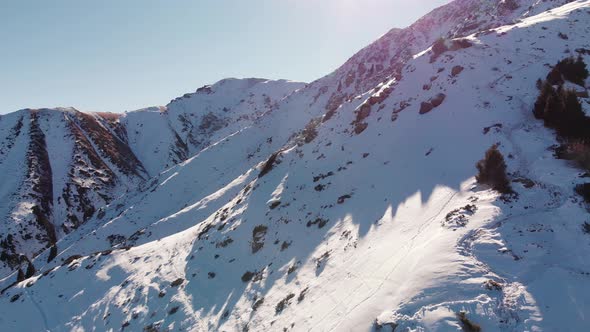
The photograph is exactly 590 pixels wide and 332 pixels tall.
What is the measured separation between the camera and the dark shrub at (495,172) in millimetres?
13969

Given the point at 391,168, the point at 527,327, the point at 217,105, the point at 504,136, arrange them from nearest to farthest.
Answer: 1. the point at 527,327
2. the point at 504,136
3. the point at 391,168
4. the point at 217,105

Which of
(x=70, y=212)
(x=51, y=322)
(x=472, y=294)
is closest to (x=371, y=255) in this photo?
(x=472, y=294)

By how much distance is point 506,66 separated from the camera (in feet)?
87.0

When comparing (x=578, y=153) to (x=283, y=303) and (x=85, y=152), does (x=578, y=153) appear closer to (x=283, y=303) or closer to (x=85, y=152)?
(x=283, y=303)

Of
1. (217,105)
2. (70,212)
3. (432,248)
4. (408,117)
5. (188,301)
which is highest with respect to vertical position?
(217,105)

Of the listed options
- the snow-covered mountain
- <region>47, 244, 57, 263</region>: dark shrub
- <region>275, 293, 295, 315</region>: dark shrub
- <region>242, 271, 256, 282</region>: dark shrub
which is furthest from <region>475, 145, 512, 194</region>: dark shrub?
<region>47, 244, 57, 263</region>: dark shrub

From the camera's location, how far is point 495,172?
14422 mm

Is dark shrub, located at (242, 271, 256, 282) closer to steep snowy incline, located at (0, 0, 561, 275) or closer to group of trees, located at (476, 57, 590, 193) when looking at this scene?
group of trees, located at (476, 57, 590, 193)

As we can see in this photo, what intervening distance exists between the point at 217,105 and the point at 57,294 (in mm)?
151372

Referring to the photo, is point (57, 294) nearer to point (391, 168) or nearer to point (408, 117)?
point (391, 168)

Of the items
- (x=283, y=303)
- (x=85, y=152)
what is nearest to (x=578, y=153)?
(x=283, y=303)

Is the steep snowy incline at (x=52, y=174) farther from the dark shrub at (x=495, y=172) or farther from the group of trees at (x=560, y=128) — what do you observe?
the group of trees at (x=560, y=128)

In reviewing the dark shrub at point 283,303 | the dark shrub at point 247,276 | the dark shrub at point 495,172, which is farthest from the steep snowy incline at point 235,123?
the dark shrub at point 283,303

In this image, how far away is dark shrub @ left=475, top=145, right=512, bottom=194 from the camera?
45.8 ft
